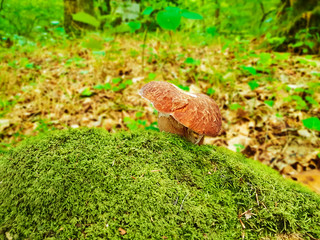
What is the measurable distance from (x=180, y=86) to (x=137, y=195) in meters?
2.64

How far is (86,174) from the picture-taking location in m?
1.24

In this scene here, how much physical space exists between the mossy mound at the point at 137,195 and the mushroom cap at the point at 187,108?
0.79 ft

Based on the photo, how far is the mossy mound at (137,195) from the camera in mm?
1028

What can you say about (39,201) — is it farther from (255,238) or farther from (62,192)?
(255,238)

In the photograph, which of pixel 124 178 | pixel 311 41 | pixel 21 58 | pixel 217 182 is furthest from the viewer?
pixel 21 58

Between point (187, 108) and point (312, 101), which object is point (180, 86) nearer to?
point (187, 108)

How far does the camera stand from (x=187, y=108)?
164 cm

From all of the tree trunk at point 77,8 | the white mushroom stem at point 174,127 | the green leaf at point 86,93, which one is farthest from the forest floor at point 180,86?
the tree trunk at point 77,8

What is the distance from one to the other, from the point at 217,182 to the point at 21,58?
6.57m

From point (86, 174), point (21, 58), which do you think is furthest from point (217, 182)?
point (21, 58)

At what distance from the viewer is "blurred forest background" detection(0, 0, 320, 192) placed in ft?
10.5

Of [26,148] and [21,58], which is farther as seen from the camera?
[21,58]

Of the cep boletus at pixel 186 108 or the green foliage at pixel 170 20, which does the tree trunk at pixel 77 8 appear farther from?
the cep boletus at pixel 186 108

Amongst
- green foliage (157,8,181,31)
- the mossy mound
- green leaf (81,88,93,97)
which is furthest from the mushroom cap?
green leaf (81,88,93,97)
